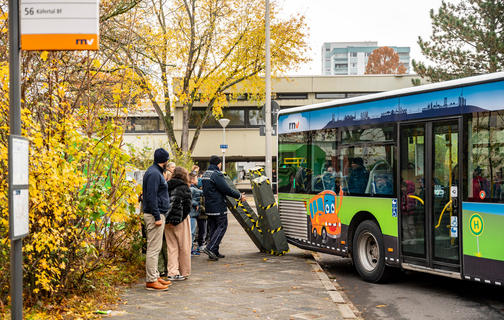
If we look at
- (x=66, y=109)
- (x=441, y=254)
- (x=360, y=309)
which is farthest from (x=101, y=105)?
(x=441, y=254)

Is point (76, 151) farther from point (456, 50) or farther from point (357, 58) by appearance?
point (357, 58)

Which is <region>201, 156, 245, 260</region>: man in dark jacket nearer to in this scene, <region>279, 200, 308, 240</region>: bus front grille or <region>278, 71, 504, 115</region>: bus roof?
<region>279, 200, 308, 240</region>: bus front grille

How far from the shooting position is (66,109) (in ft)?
20.0

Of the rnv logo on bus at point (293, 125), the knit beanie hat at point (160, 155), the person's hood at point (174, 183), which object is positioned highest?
the rnv logo on bus at point (293, 125)

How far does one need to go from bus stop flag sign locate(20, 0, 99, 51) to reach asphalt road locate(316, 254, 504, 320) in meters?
4.54

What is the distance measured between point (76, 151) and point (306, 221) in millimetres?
5506

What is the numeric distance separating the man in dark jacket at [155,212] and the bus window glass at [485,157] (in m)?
4.13

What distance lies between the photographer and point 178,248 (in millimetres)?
8141

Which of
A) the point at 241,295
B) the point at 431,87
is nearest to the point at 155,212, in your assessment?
the point at 241,295

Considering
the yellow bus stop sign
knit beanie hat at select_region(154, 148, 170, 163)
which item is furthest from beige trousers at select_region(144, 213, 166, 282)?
the yellow bus stop sign

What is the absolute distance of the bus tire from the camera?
820 cm

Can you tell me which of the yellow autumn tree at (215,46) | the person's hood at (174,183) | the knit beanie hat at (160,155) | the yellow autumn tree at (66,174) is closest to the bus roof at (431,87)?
the person's hood at (174,183)

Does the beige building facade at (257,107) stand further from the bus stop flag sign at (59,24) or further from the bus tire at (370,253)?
the bus stop flag sign at (59,24)

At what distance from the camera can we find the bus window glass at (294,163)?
1027 cm
